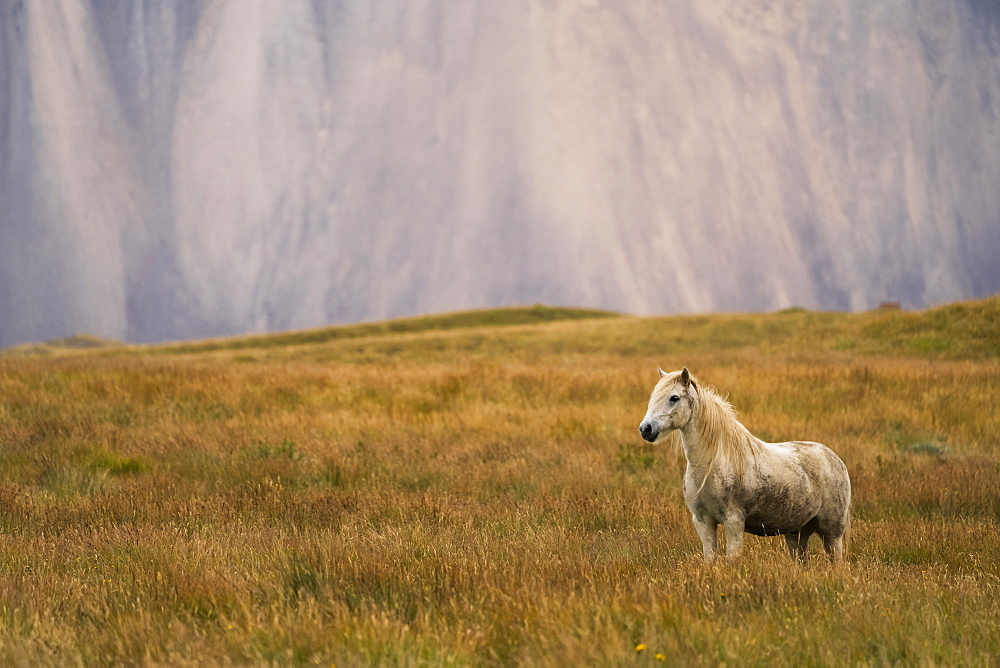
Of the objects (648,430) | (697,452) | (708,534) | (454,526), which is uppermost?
(648,430)

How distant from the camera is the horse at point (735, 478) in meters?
5.57

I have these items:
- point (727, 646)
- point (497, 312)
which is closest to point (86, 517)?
point (727, 646)

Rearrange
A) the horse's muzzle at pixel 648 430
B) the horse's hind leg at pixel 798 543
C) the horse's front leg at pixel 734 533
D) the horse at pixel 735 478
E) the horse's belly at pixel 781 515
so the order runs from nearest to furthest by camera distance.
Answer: the horse's muzzle at pixel 648 430
the horse's front leg at pixel 734 533
the horse at pixel 735 478
the horse's belly at pixel 781 515
the horse's hind leg at pixel 798 543

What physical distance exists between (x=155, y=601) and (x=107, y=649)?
2.02 ft

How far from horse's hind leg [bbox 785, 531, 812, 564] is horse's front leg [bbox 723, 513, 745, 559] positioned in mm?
965

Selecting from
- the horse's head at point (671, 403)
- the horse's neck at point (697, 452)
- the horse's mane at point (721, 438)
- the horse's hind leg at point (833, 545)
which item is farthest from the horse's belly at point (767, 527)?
the horse's head at point (671, 403)

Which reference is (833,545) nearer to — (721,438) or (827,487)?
(827,487)

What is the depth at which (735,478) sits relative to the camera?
5645 millimetres

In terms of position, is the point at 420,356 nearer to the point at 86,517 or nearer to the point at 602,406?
the point at 602,406

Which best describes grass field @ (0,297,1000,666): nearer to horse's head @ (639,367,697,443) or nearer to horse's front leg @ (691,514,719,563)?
horse's front leg @ (691,514,719,563)

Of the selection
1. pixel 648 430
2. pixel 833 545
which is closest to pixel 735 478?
pixel 648 430

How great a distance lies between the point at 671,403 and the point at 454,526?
235 cm

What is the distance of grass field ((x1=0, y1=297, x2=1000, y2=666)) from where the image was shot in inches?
140

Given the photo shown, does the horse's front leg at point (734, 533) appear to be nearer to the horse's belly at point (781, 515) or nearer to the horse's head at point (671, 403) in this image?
the horse's belly at point (781, 515)
